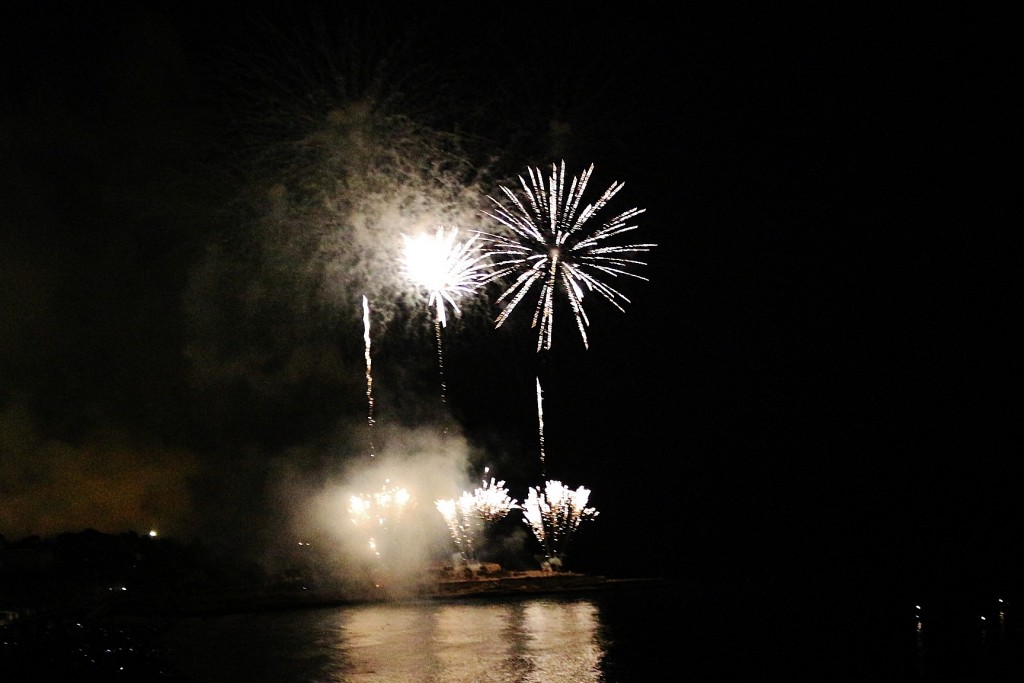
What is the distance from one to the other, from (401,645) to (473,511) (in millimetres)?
15916

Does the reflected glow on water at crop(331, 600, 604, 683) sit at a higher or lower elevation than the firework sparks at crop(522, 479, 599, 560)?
lower

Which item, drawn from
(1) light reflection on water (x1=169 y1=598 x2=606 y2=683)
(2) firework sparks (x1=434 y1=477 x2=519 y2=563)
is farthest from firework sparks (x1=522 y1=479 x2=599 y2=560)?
(1) light reflection on water (x1=169 y1=598 x2=606 y2=683)

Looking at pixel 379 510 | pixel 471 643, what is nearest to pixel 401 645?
pixel 471 643

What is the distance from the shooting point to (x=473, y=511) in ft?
107

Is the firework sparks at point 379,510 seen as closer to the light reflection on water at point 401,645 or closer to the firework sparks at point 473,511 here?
the firework sparks at point 473,511

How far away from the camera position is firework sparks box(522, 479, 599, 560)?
32.1m

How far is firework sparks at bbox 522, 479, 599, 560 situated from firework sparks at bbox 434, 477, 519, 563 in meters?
0.84

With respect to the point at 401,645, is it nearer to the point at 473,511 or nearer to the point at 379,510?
the point at 473,511

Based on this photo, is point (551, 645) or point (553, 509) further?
point (553, 509)

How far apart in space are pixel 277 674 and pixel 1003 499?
8346 cm

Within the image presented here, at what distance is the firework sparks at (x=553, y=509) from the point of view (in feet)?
105

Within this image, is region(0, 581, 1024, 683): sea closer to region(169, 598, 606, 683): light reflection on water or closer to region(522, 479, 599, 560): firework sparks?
region(169, 598, 606, 683): light reflection on water

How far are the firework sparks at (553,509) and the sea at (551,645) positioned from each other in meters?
5.43

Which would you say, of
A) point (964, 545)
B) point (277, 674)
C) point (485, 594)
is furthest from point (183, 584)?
point (964, 545)
